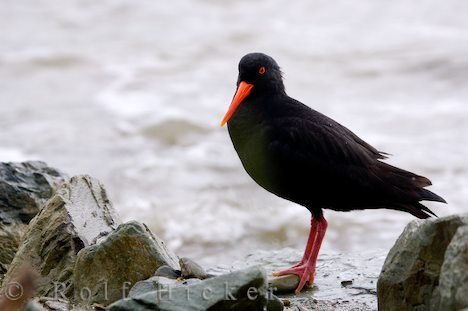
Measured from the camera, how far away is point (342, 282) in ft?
18.2

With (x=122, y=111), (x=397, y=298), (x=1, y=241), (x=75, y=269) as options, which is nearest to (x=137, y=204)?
(x=122, y=111)

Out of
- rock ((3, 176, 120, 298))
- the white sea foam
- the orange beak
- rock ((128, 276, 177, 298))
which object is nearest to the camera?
rock ((128, 276, 177, 298))

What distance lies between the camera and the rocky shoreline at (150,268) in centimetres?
396

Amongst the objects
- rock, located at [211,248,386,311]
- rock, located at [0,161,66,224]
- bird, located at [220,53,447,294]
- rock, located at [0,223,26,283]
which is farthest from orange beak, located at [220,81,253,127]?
rock, located at [0,223,26,283]

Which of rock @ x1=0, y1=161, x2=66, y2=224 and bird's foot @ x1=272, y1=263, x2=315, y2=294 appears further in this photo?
rock @ x1=0, y1=161, x2=66, y2=224

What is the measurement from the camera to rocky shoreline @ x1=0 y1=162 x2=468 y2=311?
13.0 ft

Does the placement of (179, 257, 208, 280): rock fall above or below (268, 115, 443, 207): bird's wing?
below

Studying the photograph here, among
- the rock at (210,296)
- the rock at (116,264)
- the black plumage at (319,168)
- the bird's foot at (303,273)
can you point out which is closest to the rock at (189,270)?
the rock at (116,264)

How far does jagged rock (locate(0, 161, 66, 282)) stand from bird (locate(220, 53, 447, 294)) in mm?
1463

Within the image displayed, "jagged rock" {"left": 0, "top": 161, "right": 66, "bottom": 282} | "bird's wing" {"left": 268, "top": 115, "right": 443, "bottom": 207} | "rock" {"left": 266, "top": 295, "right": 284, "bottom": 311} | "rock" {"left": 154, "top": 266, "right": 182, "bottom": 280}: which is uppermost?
"bird's wing" {"left": 268, "top": 115, "right": 443, "bottom": 207}

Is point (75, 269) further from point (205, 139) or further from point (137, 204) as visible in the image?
point (205, 139)

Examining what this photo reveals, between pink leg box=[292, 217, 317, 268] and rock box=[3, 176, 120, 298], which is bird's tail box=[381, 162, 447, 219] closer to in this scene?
pink leg box=[292, 217, 317, 268]

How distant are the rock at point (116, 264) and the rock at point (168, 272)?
59 mm

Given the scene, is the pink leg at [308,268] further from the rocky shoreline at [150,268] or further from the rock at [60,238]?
the rock at [60,238]
